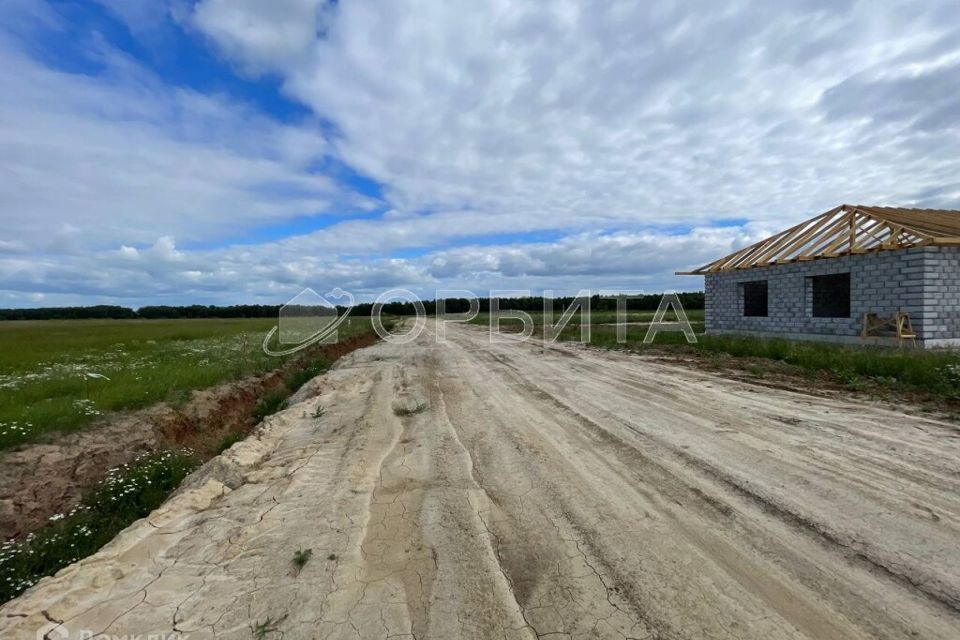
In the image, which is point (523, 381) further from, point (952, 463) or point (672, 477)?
point (952, 463)

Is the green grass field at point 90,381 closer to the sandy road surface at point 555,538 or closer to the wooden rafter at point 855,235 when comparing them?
the sandy road surface at point 555,538

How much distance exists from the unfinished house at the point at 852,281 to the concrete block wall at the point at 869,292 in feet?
0.09

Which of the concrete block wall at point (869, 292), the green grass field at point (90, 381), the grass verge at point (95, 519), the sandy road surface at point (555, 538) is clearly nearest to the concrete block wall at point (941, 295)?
the concrete block wall at point (869, 292)

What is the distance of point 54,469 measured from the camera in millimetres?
5246

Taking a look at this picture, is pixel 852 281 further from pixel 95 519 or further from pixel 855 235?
pixel 95 519

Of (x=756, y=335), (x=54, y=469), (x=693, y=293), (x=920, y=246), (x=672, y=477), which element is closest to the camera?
→ (x=672, y=477)

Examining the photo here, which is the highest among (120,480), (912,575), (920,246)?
(920,246)

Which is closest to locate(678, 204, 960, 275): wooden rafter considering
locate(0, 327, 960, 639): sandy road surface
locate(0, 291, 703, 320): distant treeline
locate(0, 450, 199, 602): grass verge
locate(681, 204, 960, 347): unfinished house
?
locate(681, 204, 960, 347): unfinished house

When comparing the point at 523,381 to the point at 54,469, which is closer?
the point at 54,469

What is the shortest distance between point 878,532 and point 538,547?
2386 millimetres

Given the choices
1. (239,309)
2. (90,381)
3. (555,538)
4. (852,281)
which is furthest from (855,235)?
(239,309)

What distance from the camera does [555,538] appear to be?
325cm

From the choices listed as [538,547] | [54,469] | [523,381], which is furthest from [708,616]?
[523,381]

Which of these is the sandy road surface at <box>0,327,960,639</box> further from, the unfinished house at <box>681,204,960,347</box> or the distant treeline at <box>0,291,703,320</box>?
the distant treeline at <box>0,291,703,320</box>
